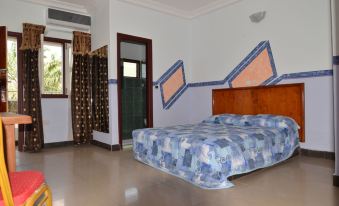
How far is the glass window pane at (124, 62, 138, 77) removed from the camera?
5463mm

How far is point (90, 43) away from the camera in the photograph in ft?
15.5

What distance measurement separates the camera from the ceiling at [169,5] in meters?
4.38

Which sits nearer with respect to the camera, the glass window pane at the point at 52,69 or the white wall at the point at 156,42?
the white wall at the point at 156,42

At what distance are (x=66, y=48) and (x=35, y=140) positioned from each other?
186 centimetres

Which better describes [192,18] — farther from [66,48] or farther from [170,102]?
[66,48]

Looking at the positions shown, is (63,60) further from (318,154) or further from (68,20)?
(318,154)

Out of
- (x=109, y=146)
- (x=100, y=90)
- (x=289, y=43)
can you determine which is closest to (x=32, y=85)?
(x=100, y=90)

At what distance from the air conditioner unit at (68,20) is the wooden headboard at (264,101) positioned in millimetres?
2943

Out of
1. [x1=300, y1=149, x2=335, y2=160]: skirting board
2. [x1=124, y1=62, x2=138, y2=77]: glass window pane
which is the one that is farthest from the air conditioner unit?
[x1=300, y1=149, x2=335, y2=160]: skirting board

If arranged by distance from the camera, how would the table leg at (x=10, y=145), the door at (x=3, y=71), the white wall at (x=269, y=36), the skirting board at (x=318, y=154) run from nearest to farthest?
the table leg at (x=10, y=145), the door at (x=3, y=71), the skirting board at (x=318, y=154), the white wall at (x=269, y=36)

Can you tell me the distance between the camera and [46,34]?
14.4 ft

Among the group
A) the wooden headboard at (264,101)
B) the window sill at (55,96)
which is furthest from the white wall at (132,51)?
the wooden headboard at (264,101)

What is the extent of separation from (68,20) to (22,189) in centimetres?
409

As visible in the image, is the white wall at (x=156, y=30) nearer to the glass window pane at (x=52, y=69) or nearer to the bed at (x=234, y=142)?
the glass window pane at (x=52, y=69)
